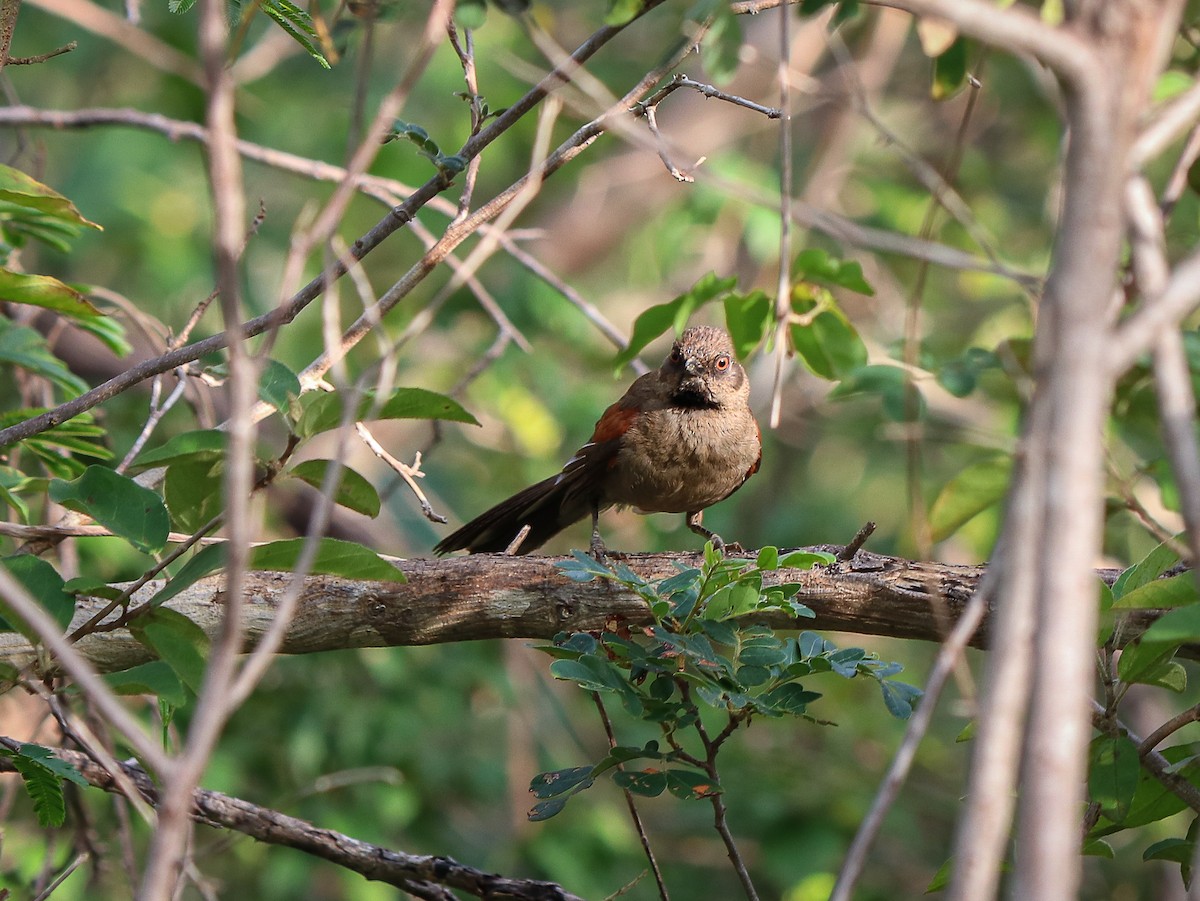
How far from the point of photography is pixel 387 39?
1203cm

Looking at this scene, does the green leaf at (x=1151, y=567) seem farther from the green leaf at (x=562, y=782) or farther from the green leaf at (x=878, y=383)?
the green leaf at (x=878, y=383)

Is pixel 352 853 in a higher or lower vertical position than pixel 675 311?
lower

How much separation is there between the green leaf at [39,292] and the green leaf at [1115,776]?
2.49 metres

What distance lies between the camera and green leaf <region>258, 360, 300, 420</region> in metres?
2.38

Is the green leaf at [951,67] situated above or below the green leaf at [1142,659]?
above

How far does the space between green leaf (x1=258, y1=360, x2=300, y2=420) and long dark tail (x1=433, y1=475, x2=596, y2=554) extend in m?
1.77

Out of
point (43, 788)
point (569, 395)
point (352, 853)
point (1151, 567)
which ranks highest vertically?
point (569, 395)

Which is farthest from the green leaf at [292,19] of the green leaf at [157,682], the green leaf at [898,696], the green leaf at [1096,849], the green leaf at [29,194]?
the green leaf at [1096,849]

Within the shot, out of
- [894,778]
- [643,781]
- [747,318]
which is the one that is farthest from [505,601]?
[894,778]

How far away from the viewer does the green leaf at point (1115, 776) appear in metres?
2.40

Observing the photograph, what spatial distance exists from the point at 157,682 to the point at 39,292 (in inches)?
44.5

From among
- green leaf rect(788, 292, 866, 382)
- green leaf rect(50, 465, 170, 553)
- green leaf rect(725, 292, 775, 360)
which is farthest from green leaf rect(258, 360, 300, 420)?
green leaf rect(788, 292, 866, 382)

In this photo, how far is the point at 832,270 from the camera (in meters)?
3.20

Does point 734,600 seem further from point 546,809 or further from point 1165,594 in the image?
point 1165,594
